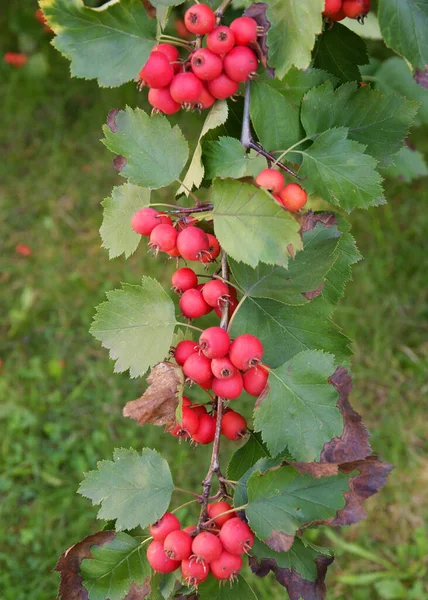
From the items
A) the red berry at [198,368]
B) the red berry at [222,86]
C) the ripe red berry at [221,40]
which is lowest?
the red berry at [198,368]

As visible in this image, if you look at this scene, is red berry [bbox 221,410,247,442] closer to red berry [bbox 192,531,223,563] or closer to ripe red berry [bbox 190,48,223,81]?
red berry [bbox 192,531,223,563]

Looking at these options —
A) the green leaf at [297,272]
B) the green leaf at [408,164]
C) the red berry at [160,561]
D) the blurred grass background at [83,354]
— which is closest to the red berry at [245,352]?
the green leaf at [297,272]

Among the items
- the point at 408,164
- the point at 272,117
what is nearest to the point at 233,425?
the point at 272,117

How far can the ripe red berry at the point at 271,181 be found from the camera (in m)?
1.08

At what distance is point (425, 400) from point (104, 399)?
150 centimetres

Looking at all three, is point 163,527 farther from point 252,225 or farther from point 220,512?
point 252,225

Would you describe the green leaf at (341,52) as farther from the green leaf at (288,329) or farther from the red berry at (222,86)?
the green leaf at (288,329)

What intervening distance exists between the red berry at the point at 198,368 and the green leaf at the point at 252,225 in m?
0.18

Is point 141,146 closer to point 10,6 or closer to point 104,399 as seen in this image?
point 104,399

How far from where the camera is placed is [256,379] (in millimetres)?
1112

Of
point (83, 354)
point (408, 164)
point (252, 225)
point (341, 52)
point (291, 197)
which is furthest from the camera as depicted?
point (83, 354)

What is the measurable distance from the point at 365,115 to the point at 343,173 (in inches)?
5.8

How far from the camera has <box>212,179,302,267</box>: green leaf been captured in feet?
3.20

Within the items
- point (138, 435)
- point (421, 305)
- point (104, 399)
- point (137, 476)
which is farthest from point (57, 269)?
point (137, 476)
